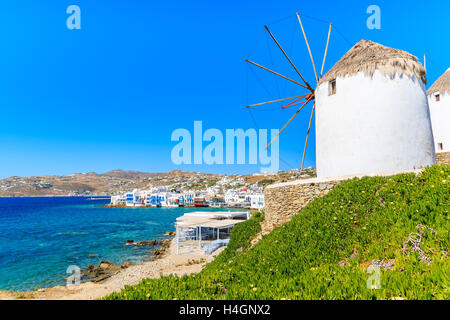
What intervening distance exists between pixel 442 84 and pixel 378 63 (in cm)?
1520

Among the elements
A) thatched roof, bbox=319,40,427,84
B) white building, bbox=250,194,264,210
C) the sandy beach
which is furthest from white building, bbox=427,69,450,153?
white building, bbox=250,194,264,210

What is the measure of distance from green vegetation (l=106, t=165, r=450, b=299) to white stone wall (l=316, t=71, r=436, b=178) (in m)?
3.87

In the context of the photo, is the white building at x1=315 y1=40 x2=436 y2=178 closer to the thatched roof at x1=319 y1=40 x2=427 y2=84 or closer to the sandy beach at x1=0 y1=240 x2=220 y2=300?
the thatched roof at x1=319 y1=40 x2=427 y2=84

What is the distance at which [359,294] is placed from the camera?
129 inches

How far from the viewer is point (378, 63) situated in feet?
39.5

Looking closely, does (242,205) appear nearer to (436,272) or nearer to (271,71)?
(271,71)

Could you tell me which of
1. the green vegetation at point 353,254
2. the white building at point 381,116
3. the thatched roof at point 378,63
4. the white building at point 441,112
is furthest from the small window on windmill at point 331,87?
the white building at point 441,112

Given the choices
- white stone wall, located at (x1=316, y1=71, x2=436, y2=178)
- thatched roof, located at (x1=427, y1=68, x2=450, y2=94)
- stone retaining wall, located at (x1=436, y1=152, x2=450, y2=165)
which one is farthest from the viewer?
thatched roof, located at (x1=427, y1=68, x2=450, y2=94)

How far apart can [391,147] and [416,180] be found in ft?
16.8

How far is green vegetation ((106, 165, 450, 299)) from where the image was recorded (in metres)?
3.48

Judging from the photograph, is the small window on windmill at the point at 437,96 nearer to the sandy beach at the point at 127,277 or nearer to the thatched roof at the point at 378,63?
the thatched roof at the point at 378,63

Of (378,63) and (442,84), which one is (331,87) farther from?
(442,84)
